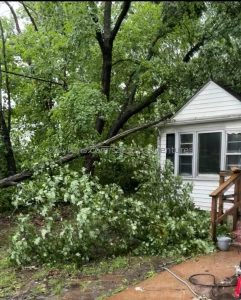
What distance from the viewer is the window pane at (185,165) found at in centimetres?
855

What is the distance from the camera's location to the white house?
768cm

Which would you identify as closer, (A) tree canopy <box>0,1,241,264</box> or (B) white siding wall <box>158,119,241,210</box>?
(A) tree canopy <box>0,1,241,264</box>

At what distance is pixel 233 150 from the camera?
7633mm

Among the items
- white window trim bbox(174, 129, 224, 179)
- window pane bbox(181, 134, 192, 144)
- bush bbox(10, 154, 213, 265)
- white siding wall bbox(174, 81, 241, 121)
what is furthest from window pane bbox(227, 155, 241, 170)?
bush bbox(10, 154, 213, 265)

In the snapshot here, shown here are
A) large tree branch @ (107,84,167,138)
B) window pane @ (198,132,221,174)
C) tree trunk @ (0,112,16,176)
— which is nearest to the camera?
window pane @ (198,132,221,174)

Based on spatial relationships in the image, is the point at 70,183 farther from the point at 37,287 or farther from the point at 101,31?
the point at 101,31

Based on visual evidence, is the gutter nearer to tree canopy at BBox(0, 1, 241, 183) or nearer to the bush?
tree canopy at BBox(0, 1, 241, 183)

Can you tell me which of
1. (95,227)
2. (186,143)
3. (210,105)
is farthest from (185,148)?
(95,227)

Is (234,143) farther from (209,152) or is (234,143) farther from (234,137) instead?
(209,152)

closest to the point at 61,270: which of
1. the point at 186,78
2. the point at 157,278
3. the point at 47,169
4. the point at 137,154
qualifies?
the point at 157,278

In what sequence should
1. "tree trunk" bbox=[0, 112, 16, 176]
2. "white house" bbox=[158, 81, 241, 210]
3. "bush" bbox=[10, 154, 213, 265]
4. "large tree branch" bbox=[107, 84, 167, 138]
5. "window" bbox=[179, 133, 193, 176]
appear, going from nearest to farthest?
"bush" bbox=[10, 154, 213, 265] → "white house" bbox=[158, 81, 241, 210] → "window" bbox=[179, 133, 193, 176] → "tree trunk" bbox=[0, 112, 16, 176] → "large tree branch" bbox=[107, 84, 167, 138]

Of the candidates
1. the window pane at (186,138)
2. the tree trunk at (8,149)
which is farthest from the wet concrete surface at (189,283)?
the tree trunk at (8,149)

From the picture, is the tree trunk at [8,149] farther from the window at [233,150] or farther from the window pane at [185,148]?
the window at [233,150]

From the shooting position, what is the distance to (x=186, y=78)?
1023 cm
